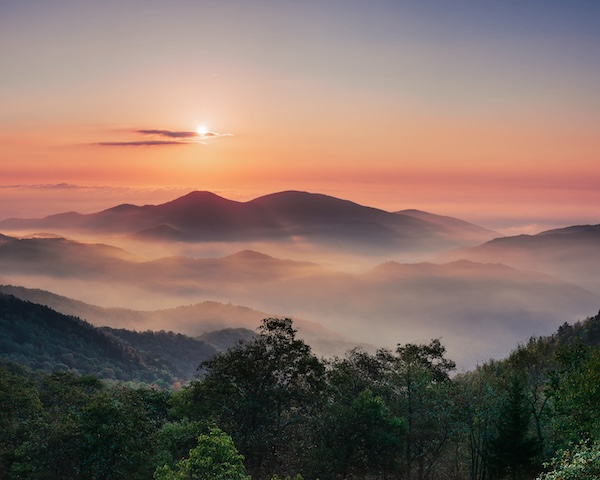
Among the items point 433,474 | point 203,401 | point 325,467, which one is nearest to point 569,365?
point 433,474

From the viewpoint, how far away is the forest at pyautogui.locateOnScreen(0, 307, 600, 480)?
31.5 m

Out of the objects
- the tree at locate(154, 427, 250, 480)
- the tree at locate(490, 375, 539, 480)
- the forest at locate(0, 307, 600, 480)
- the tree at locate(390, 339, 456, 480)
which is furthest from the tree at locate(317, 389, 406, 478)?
the tree at locate(154, 427, 250, 480)

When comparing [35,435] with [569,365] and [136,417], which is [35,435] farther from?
[569,365]

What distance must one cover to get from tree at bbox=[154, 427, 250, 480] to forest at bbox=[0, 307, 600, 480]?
10369 millimetres

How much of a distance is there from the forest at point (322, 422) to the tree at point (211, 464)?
10369 mm

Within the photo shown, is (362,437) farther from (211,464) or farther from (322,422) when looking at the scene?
(211,464)

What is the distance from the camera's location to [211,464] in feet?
72.2

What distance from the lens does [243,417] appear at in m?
36.5

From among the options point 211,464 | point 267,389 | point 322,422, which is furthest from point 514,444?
point 211,464

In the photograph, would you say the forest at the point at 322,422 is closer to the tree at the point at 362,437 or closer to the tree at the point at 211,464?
the tree at the point at 362,437

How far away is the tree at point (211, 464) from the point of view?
71.7ft

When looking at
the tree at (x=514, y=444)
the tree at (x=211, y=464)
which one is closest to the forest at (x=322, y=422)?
the tree at (x=514, y=444)

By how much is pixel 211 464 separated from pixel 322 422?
602 inches

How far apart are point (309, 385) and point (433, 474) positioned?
11021 mm
